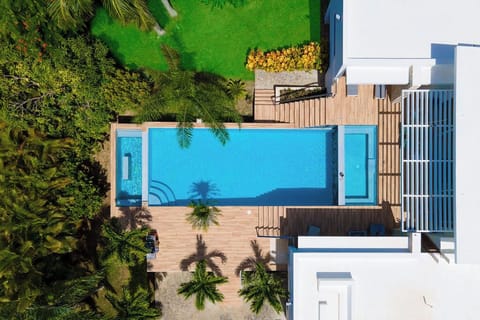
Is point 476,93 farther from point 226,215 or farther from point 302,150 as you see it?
point 226,215

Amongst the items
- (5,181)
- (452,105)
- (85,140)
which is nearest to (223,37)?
(85,140)

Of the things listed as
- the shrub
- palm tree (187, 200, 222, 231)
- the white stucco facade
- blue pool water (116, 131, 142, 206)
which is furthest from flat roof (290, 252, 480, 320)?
the shrub

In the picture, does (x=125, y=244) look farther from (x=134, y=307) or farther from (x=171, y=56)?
(x=171, y=56)

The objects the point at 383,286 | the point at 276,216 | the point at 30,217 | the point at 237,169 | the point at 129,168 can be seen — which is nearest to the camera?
the point at 383,286

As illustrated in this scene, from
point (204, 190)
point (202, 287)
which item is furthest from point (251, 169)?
point (202, 287)

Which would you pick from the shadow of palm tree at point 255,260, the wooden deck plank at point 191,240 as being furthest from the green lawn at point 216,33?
the shadow of palm tree at point 255,260
